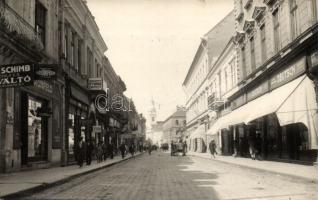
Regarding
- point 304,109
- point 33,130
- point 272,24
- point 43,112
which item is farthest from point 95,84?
point 304,109

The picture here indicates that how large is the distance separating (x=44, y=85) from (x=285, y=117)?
10.6 meters

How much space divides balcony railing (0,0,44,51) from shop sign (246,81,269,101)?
12.3 m

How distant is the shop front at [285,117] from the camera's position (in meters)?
16.4

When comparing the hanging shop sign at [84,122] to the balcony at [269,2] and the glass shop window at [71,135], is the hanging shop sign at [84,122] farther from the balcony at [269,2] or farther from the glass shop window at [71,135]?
the balcony at [269,2]

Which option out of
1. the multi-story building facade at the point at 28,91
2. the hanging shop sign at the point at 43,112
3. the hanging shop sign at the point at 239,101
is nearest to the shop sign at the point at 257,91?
the hanging shop sign at the point at 239,101

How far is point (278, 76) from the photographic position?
2153 cm

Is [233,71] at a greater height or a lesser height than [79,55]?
lesser

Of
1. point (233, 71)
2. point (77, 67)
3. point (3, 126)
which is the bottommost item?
point (3, 126)

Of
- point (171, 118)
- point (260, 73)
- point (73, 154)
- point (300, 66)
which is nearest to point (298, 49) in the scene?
point (300, 66)

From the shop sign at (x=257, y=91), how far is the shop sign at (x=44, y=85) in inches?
436

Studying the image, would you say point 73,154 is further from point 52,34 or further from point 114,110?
point 114,110

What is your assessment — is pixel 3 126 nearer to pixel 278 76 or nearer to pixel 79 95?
pixel 278 76

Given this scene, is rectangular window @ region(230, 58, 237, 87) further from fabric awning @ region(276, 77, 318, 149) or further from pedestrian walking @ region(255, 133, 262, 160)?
fabric awning @ region(276, 77, 318, 149)

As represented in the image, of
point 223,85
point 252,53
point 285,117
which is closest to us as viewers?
point 285,117
